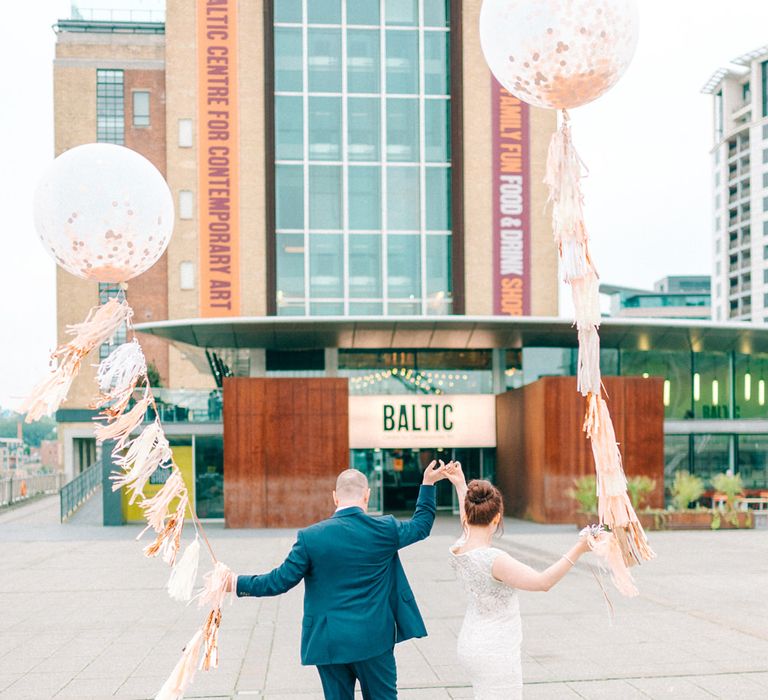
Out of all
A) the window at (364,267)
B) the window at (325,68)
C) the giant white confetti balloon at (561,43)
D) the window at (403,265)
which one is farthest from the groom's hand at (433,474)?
the window at (325,68)

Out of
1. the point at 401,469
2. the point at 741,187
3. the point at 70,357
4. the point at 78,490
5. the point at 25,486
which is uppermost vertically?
the point at 741,187

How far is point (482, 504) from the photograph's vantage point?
14.8 feet

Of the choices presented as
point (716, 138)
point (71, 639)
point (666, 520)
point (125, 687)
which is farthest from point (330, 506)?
point (716, 138)

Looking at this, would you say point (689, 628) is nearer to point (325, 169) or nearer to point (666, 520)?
point (666, 520)

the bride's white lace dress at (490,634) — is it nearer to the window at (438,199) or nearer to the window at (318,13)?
the window at (438,199)

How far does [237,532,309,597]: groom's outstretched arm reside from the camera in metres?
4.59

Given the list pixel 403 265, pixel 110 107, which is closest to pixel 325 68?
pixel 403 265

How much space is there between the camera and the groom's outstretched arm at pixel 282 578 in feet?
15.0

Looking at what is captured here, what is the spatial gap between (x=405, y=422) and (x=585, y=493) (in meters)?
6.72

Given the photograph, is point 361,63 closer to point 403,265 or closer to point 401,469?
point 403,265

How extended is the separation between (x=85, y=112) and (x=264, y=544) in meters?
37.3

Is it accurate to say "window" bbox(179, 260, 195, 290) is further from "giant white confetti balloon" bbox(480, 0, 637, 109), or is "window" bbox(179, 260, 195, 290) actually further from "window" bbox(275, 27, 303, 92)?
"giant white confetti balloon" bbox(480, 0, 637, 109)

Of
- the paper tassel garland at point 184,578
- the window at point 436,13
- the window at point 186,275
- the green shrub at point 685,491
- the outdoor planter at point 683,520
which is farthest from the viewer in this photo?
the window at point 186,275

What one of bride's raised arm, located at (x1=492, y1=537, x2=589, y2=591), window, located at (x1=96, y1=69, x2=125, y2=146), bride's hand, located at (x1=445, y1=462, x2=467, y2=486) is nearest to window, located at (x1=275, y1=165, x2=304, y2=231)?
window, located at (x1=96, y1=69, x2=125, y2=146)
